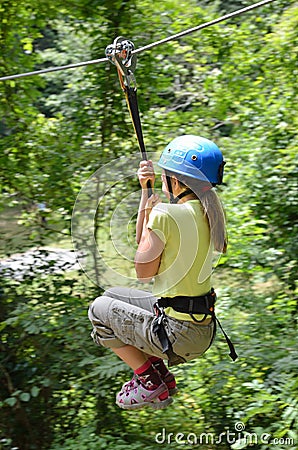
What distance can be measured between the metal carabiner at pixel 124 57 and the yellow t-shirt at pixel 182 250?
43 cm

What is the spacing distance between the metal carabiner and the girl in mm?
245

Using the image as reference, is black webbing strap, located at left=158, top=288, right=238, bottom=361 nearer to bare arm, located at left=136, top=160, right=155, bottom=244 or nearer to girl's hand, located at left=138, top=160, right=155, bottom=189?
bare arm, located at left=136, top=160, right=155, bottom=244

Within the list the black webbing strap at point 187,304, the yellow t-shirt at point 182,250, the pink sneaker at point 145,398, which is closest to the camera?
the yellow t-shirt at point 182,250

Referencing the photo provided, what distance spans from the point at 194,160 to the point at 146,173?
0.16 m

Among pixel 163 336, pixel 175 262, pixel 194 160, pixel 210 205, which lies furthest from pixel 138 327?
pixel 194 160

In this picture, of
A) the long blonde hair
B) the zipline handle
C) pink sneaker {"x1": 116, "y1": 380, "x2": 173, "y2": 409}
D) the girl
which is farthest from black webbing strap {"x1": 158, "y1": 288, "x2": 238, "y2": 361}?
the zipline handle

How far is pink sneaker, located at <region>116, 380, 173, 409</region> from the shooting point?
2.54 meters

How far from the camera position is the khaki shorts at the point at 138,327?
2391 mm

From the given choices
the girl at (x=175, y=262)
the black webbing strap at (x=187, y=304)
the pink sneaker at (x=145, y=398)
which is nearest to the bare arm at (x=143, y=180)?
the girl at (x=175, y=262)

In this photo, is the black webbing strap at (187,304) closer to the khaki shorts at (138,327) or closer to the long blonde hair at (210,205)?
the khaki shorts at (138,327)

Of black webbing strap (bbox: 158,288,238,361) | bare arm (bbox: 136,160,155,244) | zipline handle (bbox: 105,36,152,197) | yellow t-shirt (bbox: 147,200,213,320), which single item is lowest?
black webbing strap (bbox: 158,288,238,361)

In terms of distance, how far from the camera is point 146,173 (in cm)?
232

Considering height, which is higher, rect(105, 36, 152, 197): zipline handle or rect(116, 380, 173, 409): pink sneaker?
rect(105, 36, 152, 197): zipline handle

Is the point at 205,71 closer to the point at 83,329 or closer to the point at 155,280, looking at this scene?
the point at 83,329
